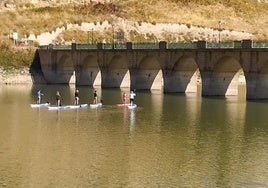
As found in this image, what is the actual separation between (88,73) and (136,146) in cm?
7428

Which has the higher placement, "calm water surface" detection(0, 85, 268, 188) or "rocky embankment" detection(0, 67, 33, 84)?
"rocky embankment" detection(0, 67, 33, 84)

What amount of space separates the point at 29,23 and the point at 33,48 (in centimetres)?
1279

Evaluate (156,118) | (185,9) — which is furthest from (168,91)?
(185,9)

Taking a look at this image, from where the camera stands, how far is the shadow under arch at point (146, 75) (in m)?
107

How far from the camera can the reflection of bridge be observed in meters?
86.6

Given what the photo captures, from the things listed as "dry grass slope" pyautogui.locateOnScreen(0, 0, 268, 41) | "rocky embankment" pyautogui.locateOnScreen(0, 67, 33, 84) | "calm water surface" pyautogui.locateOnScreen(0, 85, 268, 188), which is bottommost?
"calm water surface" pyautogui.locateOnScreen(0, 85, 268, 188)

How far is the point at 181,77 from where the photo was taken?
100500mm

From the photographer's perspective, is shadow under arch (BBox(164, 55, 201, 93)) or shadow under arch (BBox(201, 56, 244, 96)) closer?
shadow under arch (BBox(201, 56, 244, 96))

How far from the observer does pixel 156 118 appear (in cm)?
6694

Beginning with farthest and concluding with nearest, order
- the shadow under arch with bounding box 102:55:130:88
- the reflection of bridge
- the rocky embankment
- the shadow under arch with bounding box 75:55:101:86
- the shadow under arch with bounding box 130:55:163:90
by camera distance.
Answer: the rocky embankment → the shadow under arch with bounding box 75:55:101:86 → the shadow under arch with bounding box 102:55:130:88 → the shadow under arch with bounding box 130:55:163:90 → the reflection of bridge

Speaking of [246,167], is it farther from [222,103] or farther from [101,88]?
[101,88]

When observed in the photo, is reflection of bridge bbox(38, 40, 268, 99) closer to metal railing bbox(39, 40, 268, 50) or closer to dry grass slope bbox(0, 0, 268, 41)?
metal railing bbox(39, 40, 268, 50)

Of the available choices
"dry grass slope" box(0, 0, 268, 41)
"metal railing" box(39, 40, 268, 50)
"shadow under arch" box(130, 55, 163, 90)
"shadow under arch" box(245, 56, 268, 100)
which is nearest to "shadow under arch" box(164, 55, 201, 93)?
"metal railing" box(39, 40, 268, 50)

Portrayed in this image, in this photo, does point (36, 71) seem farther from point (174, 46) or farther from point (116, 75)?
point (174, 46)
